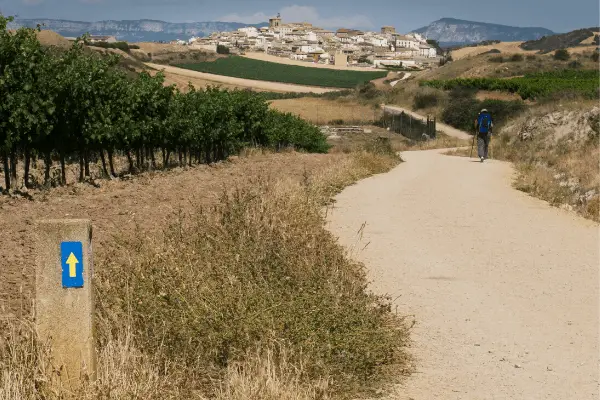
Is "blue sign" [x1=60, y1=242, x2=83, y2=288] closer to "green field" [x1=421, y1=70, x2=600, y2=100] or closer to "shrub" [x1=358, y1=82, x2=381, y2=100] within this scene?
"green field" [x1=421, y1=70, x2=600, y2=100]

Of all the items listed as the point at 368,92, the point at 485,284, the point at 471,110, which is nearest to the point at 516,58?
the point at 368,92

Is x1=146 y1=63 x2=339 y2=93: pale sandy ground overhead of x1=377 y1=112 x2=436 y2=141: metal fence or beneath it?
overhead

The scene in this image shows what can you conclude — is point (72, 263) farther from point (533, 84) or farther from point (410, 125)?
point (533, 84)

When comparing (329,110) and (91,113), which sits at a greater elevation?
(91,113)

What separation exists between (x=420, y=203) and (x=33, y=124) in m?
8.57

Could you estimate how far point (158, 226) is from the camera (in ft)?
31.5

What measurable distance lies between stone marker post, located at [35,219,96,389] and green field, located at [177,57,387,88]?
11230 cm

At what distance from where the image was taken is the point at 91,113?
18.7m

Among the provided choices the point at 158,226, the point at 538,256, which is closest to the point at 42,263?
the point at 158,226

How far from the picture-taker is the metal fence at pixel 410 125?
48.2 meters

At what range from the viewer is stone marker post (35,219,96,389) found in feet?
14.4

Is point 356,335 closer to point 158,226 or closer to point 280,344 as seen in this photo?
point 280,344

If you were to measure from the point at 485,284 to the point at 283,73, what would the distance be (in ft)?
417

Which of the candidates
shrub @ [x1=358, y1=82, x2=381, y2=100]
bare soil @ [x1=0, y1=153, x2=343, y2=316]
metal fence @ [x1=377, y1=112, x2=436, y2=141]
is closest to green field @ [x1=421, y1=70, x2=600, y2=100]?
shrub @ [x1=358, y1=82, x2=381, y2=100]
